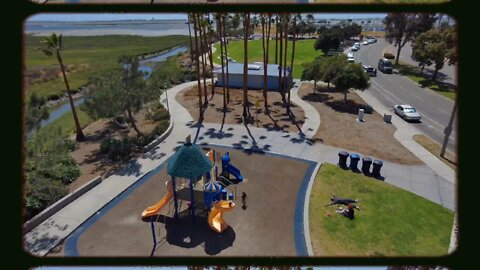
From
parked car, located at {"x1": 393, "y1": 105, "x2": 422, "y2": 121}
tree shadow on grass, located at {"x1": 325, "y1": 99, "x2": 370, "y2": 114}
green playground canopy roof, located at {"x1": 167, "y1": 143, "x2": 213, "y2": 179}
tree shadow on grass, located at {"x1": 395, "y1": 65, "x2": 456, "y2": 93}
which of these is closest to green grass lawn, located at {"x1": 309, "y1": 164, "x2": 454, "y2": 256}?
green playground canopy roof, located at {"x1": 167, "y1": 143, "x2": 213, "y2": 179}

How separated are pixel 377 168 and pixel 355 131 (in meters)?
3.65

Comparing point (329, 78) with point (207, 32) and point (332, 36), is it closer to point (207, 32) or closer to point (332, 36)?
point (207, 32)

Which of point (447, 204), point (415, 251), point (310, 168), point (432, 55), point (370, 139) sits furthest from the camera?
point (432, 55)

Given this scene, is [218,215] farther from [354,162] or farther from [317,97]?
[317,97]

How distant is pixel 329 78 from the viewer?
16.5m

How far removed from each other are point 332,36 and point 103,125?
2501 cm

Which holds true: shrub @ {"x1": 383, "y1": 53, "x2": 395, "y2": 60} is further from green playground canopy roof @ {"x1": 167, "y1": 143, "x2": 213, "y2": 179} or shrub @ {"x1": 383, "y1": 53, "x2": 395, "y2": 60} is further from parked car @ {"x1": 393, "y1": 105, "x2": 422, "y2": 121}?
green playground canopy roof @ {"x1": 167, "y1": 143, "x2": 213, "y2": 179}

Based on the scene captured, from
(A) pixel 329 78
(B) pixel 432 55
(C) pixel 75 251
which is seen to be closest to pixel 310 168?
(C) pixel 75 251

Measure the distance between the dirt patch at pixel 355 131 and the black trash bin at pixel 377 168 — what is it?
1.32m

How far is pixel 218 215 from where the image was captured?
7512 millimetres

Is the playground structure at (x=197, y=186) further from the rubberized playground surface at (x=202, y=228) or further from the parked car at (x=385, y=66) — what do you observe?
the parked car at (x=385, y=66)

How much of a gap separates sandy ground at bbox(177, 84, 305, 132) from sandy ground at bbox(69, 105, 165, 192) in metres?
2.42

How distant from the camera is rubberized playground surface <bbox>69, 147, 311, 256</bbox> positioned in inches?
263

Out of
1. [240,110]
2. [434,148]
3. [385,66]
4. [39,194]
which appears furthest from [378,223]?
[385,66]
